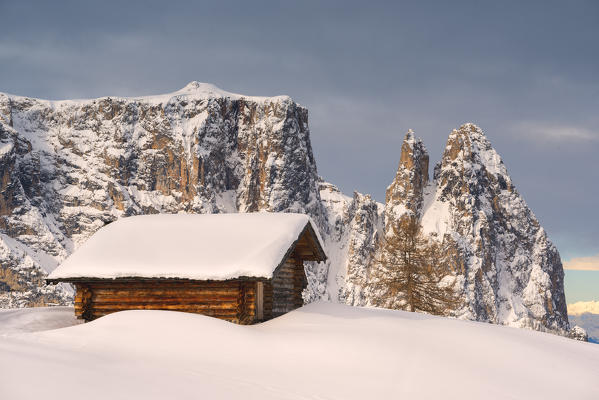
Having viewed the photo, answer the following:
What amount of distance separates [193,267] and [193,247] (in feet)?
4.40

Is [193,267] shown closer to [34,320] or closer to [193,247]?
[193,247]

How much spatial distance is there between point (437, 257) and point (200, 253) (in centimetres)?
1523

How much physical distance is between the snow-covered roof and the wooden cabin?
31mm

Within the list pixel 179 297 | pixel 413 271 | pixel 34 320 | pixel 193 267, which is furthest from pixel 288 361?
pixel 413 271

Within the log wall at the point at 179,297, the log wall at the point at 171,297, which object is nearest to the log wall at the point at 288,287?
the log wall at the point at 179,297

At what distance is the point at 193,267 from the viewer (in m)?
17.5

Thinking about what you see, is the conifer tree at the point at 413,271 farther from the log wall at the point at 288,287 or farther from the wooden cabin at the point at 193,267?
the wooden cabin at the point at 193,267

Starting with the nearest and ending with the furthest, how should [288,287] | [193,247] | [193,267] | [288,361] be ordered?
[288,361] → [193,267] → [193,247] → [288,287]

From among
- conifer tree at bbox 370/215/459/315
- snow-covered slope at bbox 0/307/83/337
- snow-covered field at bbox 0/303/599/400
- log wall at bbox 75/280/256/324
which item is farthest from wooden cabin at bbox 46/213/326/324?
conifer tree at bbox 370/215/459/315

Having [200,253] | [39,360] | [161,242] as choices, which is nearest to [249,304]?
[200,253]

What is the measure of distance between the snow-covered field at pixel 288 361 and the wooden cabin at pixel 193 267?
5.40 ft

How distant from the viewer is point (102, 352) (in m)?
11.7

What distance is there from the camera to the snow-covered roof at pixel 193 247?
680 inches

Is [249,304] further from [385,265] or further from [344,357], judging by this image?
[385,265]
